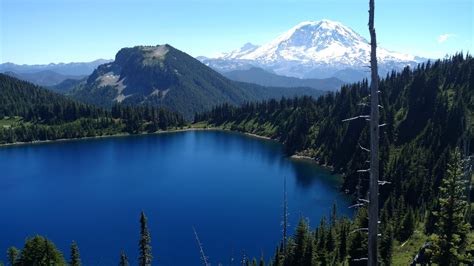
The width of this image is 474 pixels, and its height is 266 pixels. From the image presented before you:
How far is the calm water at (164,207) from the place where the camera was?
103750 mm

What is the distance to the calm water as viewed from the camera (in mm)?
103750

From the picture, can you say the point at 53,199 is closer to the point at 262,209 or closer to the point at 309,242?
the point at 262,209

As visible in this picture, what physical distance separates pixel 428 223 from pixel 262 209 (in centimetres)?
5255

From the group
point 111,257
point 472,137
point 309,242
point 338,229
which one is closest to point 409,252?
point 338,229

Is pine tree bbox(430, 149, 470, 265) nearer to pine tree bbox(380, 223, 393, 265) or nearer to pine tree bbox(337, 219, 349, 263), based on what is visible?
pine tree bbox(380, 223, 393, 265)

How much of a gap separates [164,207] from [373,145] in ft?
411

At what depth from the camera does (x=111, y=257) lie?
96688 mm

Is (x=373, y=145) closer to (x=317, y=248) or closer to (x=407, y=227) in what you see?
(x=317, y=248)

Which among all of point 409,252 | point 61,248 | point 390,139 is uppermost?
point 390,139

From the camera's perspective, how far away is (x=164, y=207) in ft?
445

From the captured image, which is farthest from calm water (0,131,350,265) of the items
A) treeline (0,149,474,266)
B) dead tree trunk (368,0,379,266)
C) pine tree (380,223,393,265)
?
dead tree trunk (368,0,379,266)

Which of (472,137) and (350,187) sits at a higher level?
(472,137)

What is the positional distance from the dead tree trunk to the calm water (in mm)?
82136

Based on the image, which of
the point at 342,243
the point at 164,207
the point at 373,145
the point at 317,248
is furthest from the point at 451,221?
the point at 164,207
